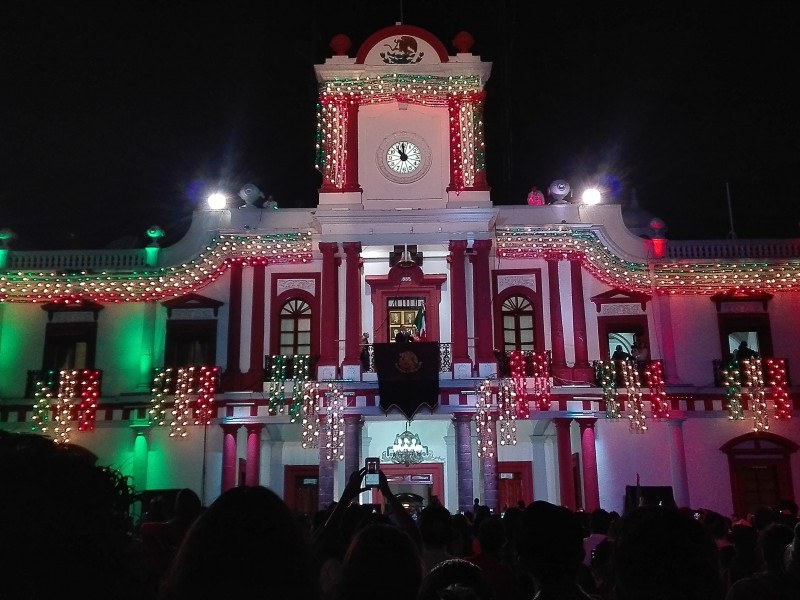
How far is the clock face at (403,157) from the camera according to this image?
922 inches

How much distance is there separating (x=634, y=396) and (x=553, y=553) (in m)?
19.3

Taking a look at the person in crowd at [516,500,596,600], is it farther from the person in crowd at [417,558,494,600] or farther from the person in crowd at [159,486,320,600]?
the person in crowd at [159,486,320,600]

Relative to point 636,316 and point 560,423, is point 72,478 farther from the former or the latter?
point 636,316

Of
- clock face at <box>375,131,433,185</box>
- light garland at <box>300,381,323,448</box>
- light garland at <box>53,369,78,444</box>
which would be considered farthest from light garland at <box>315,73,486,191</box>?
light garland at <box>53,369,78,444</box>

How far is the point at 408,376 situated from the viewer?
21094 mm

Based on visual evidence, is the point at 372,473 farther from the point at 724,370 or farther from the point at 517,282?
the point at 724,370

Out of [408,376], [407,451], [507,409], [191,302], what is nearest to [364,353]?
[408,376]

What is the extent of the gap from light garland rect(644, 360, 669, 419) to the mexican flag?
6.56 metres

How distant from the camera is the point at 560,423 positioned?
22.2 m

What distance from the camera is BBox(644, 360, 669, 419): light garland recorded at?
2209cm

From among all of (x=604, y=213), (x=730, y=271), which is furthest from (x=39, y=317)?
(x=730, y=271)

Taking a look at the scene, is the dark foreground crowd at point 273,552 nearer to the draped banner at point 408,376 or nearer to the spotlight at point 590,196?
the draped banner at point 408,376

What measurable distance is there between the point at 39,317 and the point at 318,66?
456 inches

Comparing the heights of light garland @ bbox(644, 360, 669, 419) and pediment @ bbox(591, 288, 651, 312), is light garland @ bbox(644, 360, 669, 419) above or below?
below
